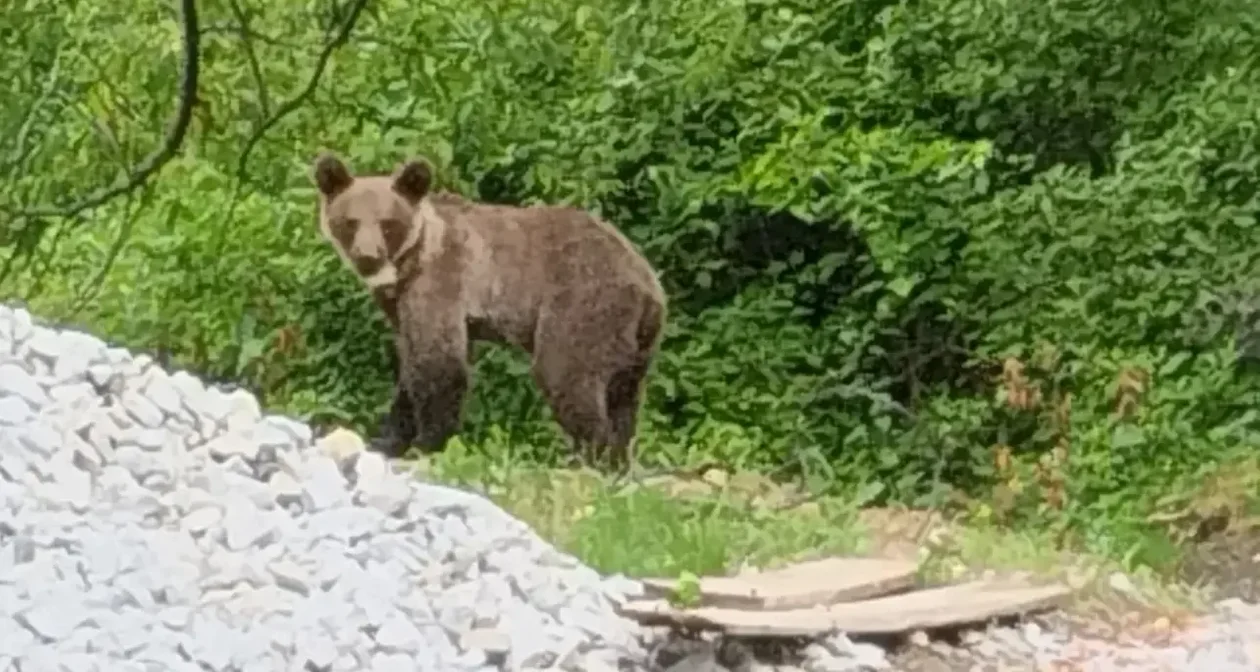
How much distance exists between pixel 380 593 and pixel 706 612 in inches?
17.3

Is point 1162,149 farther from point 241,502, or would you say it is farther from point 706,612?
point 241,502

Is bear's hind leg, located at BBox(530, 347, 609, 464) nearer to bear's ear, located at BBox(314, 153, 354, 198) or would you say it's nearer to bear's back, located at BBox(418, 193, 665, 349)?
bear's back, located at BBox(418, 193, 665, 349)

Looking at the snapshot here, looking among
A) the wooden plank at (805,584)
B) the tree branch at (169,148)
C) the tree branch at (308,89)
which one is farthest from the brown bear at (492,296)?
the wooden plank at (805,584)

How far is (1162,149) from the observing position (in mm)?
3145

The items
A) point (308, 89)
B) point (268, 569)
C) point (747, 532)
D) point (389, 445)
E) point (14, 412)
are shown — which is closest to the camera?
point (268, 569)

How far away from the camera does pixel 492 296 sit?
3.12 metres

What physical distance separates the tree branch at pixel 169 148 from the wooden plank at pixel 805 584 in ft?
3.41

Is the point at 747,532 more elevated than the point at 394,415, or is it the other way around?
the point at 394,415

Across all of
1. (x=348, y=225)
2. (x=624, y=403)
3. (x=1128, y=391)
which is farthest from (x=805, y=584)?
(x=348, y=225)

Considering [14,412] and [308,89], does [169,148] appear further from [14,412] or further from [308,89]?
[14,412]

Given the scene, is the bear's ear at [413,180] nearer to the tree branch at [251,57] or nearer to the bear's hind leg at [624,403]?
the tree branch at [251,57]

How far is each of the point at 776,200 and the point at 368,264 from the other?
66 centimetres

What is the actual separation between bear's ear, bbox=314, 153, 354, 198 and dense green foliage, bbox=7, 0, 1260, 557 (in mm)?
35

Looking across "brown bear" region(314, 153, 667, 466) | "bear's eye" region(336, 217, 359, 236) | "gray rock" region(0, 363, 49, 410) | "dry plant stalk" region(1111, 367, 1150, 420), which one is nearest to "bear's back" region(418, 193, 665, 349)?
"brown bear" region(314, 153, 667, 466)
